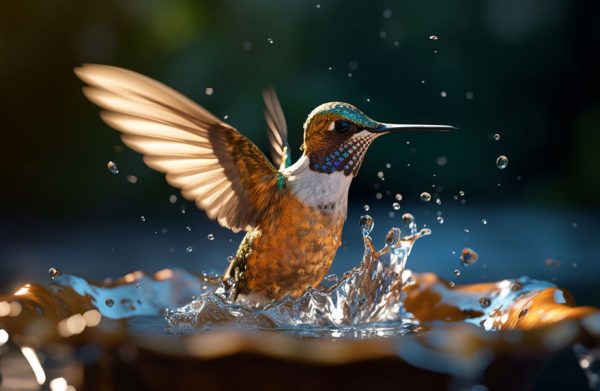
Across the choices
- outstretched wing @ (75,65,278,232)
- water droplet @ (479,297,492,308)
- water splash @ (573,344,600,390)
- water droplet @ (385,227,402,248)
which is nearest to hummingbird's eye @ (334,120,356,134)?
outstretched wing @ (75,65,278,232)

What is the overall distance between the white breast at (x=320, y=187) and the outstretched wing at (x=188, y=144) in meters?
0.04

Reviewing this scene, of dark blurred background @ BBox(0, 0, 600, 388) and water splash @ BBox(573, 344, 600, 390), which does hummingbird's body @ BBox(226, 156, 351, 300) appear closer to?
water splash @ BBox(573, 344, 600, 390)

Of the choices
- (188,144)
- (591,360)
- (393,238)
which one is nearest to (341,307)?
(393,238)

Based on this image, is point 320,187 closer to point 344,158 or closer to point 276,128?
point 344,158

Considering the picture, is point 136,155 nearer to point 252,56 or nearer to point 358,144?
point 252,56

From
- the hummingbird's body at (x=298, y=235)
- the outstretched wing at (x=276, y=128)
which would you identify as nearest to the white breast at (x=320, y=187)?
the hummingbird's body at (x=298, y=235)

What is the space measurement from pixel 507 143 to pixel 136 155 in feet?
7.52

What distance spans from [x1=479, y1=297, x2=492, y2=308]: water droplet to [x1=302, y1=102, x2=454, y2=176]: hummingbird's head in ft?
0.99

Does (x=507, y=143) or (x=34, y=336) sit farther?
(x=507, y=143)

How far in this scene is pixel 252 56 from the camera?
15.6 feet

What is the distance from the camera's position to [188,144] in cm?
131

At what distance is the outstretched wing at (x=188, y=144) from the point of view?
1183 mm

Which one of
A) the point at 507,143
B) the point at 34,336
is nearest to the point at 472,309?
the point at 34,336

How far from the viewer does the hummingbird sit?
1.31 m
